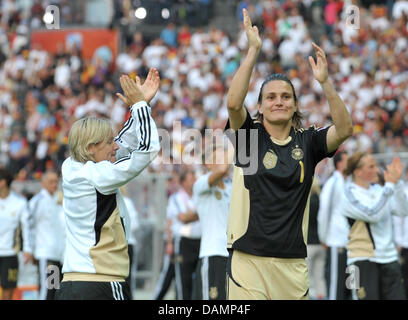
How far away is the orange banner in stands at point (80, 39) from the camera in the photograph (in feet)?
92.8

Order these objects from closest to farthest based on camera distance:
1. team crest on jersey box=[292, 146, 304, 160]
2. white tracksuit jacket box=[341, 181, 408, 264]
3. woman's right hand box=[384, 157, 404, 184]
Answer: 1. team crest on jersey box=[292, 146, 304, 160]
2. woman's right hand box=[384, 157, 404, 184]
3. white tracksuit jacket box=[341, 181, 408, 264]

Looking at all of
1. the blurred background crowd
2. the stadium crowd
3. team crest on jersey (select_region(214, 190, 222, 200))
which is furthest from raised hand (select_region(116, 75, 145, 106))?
the stadium crowd

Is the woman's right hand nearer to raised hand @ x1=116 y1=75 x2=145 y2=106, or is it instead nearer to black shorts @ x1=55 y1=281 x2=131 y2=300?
raised hand @ x1=116 y1=75 x2=145 y2=106

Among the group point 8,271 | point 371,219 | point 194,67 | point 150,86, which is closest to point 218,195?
point 371,219

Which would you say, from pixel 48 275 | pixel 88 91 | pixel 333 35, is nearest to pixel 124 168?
pixel 48 275

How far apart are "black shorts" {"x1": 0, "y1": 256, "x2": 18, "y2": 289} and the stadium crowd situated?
221 inches

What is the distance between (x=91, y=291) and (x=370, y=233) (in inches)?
176

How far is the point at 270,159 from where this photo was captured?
18.9ft

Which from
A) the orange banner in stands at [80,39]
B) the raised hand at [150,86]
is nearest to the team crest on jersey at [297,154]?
the raised hand at [150,86]

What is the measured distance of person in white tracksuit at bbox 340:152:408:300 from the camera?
30.3 ft

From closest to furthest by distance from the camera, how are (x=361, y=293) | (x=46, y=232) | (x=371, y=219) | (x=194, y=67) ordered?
(x=371, y=219), (x=361, y=293), (x=46, y=232), (x=194, y=67)

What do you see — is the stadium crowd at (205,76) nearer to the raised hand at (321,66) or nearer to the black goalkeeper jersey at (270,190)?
the black goalkeeper jersey at (270,190)

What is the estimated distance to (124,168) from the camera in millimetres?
5613

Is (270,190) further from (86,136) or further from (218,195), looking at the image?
(218,195)
